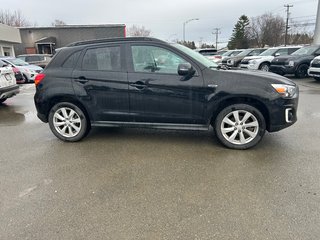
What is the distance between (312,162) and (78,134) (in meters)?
3.84

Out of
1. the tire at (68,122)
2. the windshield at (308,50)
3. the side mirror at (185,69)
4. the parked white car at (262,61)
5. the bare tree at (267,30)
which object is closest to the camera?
the side mirror at (185,69)

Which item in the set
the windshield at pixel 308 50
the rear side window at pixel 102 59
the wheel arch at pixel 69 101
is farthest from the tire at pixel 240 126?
the windshield at pixel 308 50

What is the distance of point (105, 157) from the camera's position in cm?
407

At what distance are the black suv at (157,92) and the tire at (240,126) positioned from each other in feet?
0.05

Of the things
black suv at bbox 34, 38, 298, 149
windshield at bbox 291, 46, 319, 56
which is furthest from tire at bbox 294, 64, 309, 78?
black suv at bbox 34, 38, 298, 149

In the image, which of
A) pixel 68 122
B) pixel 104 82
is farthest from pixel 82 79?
pixel 68 122

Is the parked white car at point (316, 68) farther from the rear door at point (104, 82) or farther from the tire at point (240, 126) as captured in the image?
the rear door at point (104, 82)

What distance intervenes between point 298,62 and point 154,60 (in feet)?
38.7

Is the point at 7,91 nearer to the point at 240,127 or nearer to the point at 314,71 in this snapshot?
the point at 240,127

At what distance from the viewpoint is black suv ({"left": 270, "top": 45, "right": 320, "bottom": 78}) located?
13.3 m

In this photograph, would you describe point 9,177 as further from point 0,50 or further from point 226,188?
point 0,50

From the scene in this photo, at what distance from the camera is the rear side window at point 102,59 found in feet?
14.2

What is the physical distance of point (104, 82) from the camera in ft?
14.2

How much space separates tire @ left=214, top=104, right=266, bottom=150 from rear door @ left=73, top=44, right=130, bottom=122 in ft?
5.31
